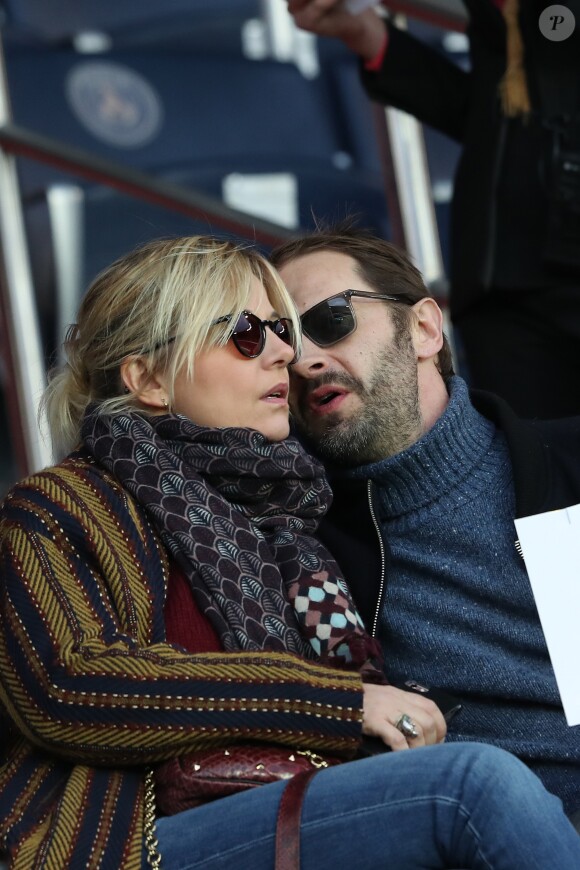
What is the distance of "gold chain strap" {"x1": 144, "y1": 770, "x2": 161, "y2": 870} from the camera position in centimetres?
174

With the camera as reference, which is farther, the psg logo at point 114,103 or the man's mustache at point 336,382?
the psg logo at point 114,103

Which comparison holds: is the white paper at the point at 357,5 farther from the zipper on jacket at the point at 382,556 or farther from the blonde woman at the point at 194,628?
the zipper on jacket at the point at 382,556

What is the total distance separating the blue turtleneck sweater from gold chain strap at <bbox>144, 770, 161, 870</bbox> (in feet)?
2.04

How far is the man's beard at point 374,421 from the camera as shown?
2.54 m

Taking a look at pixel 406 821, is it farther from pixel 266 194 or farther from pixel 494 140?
pixel 266 194

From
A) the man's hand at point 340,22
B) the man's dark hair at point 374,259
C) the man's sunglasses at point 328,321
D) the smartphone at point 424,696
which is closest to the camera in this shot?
the smartphone at point 424,696

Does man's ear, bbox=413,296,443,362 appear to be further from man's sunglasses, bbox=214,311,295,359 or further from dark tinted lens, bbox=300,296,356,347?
man's sunglasses, bbox=214,311,295,359

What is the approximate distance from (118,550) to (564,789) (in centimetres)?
85

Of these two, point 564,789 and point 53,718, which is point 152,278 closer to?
point 53,718

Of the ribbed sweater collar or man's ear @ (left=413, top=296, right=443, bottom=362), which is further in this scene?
man's ear @ (left=413, top=296, right=443, bottom=362)

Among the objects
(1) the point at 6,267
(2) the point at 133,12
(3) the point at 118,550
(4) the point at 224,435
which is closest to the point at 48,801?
(3) the point at 118,550

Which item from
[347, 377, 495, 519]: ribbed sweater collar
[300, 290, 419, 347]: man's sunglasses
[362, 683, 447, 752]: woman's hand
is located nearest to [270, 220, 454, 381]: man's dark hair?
[300, 290, 419, 347]: man's sunglasses

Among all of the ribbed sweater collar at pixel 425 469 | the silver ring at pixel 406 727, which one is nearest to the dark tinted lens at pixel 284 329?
the ribbed sweater collar at pixel 425 469

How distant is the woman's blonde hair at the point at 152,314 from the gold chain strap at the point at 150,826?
0.65m
